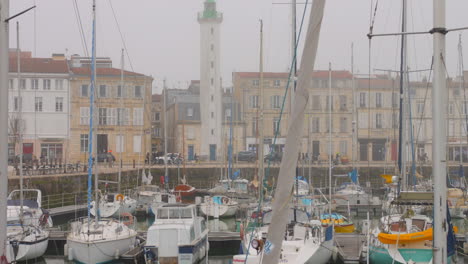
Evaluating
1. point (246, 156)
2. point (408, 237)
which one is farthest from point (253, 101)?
point (408, 237)

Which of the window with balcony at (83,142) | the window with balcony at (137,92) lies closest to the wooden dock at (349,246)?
the window with balcony at (83,142)

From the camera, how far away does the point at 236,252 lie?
22.8 meters

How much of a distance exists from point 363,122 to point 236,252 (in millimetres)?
47215

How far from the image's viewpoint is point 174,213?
21.1 metres

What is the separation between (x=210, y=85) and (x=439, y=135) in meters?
56.9

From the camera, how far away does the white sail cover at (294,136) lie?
515 centimetres

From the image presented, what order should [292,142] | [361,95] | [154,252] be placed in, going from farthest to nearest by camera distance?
[361,95] < [154,252] < [292,142]

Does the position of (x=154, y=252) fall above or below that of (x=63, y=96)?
below

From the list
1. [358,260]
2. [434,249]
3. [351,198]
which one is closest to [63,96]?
[351,198]

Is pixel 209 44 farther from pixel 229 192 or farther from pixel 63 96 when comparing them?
pixel 229 192

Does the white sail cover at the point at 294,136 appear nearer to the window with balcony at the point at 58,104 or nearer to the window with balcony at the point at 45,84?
the window with balcony at the point at 58,104

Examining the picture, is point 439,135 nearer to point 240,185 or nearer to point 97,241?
point 97,241

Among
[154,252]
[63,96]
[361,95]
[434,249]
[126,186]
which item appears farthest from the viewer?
[361,95]

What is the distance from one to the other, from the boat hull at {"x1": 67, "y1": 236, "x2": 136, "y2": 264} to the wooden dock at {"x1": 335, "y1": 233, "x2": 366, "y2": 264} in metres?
7.22
